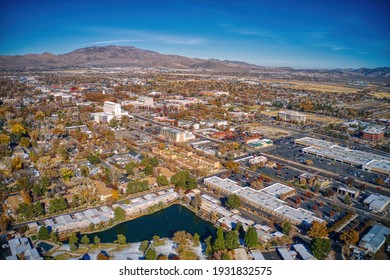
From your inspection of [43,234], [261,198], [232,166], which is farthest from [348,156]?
[43,234]

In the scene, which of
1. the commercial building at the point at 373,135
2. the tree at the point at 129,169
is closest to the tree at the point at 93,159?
the tree at the point at 129,169

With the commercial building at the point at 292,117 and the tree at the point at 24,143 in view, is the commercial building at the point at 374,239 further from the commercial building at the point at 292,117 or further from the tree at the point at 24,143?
the commercial building at the point at 292,117

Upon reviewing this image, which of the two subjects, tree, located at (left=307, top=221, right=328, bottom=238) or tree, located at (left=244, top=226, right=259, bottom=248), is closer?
tree, located at (left=244, top=226, right=259, bottom=248)

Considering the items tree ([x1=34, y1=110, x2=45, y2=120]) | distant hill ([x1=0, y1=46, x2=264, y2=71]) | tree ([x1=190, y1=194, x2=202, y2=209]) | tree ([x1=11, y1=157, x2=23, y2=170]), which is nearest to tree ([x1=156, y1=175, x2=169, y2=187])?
tree ([x1=190, y1=194, x2=202, y2=209])

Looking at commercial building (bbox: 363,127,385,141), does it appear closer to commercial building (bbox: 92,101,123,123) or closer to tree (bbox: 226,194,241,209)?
tree (bbox: 226,194,241,209)

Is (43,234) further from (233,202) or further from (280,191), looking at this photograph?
(280,191)

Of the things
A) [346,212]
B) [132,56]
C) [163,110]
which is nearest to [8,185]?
[346,212]

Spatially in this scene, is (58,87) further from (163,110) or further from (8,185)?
(8,185)
